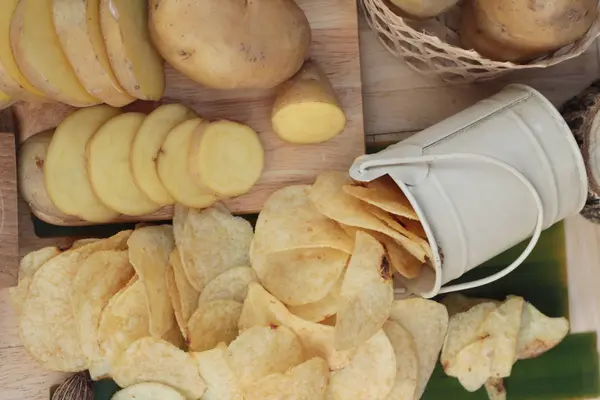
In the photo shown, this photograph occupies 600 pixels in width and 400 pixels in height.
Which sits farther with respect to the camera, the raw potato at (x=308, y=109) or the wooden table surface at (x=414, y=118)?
the wooden table surface at (x=414, y=118)

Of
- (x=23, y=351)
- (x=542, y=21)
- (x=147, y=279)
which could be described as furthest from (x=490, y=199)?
(x=23, y=351)

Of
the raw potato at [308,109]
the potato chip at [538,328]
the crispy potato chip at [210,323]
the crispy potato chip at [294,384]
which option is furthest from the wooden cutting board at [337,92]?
the potato chip at [538,328]

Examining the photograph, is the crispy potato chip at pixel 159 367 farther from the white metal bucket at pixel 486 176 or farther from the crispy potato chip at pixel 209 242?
the white metal bucket at pixel 486 176

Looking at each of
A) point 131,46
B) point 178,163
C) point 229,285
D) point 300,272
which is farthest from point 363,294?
point 131,46

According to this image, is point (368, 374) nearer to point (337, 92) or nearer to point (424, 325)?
point (424, 325)

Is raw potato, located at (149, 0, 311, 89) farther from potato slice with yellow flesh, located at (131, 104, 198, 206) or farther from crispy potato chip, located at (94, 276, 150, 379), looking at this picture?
crispy potato chip, located at (94, 276, 150, 379)

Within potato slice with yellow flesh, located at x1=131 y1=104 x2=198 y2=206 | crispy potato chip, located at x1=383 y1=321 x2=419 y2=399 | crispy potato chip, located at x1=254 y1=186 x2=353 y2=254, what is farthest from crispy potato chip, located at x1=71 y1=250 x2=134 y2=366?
crispy potato chip, located at x1=383 y1=321 x2=419 y2=399
